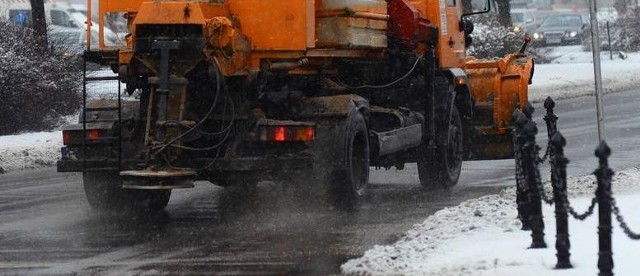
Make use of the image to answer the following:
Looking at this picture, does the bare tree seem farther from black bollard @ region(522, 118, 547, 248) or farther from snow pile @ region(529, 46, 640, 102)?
black bollard @ region(522, 118, 547, 248)

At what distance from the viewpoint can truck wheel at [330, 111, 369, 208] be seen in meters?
13.2

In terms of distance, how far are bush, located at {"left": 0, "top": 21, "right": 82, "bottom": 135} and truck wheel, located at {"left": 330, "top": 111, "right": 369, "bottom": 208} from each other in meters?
10.5

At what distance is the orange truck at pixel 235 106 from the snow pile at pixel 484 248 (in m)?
1.74

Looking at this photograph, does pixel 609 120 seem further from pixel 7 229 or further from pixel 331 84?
pixel 7 229

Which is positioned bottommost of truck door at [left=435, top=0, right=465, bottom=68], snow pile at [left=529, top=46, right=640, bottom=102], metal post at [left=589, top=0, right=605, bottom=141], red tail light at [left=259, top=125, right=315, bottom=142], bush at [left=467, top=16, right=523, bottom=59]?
red tail light at [left=259, top=125, right=315, bottom=142]

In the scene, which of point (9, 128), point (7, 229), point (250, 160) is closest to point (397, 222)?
point (250, 160)

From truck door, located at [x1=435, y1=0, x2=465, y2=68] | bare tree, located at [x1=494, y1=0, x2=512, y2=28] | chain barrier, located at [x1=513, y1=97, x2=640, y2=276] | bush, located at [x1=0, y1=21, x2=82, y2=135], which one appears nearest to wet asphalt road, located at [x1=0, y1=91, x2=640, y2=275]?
chain barrier, located at [x1=513, y1=97, x2=640, y2=276]

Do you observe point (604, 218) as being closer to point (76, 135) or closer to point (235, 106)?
point (235, 106)

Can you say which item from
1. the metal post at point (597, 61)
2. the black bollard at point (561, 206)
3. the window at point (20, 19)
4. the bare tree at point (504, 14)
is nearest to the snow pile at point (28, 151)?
the window at point (20, 19)

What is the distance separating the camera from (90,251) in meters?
10.9

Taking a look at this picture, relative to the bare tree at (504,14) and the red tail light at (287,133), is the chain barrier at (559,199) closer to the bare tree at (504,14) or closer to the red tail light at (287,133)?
the red tail light at (287,133)

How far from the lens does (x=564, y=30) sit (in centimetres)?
5384

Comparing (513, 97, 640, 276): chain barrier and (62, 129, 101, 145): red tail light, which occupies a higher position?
(62, 129, 101, 145): red tail light

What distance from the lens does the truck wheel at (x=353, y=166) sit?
13234 mm
